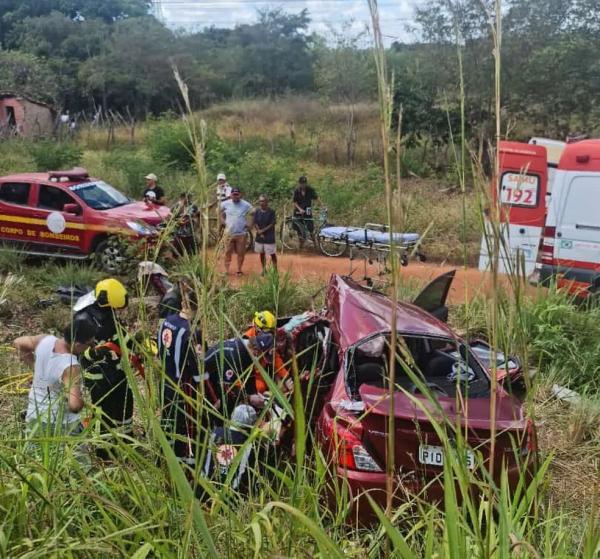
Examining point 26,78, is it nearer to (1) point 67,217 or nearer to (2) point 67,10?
(2) point 67,10

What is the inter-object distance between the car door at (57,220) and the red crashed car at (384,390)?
20.9 feet

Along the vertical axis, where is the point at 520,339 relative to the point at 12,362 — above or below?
above

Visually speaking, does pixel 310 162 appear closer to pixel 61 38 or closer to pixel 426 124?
pixel 426 124

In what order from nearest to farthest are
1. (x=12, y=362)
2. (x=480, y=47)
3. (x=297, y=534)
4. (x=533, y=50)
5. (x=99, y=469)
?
(x=297, y=534)
(x=99, y=469)
(x=12, y=362)
(x=480, y=47)
(x=533, y=50)

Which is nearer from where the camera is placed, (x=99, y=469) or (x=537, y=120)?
(x=99, y=469)

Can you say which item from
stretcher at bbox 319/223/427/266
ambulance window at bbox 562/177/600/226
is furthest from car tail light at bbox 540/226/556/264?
stretcher at bbox 319/223/427/266

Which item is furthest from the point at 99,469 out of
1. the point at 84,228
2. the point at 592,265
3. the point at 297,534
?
the point at 84,228

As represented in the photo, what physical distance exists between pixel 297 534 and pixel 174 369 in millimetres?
1770

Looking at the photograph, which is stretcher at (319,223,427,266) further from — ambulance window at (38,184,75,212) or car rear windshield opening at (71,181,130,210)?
ambulance window at (38,184,75,212)

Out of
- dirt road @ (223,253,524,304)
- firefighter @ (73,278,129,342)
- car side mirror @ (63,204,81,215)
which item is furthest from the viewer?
car side mirror @ (63,204,81,215)

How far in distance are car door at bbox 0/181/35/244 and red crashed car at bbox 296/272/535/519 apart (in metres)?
7.14

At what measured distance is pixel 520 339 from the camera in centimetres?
128

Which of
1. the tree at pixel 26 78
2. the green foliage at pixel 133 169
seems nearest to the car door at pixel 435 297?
the green foliage at pixel 133 169

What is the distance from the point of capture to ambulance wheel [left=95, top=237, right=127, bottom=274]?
9984mm
